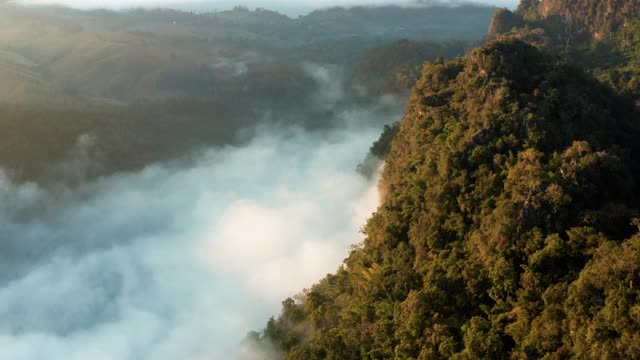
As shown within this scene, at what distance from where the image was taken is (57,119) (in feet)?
275

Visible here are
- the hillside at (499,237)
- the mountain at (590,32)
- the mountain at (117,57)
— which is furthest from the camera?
the mountain at (117,57)

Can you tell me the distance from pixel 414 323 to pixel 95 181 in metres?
66.0

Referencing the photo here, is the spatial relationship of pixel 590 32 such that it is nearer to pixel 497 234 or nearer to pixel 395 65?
pixel 395 65

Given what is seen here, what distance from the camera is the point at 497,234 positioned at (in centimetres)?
2584

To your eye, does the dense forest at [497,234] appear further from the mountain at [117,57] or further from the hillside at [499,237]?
the mountain at [117,57]

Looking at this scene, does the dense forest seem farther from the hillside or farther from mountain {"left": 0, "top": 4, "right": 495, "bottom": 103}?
mountain {"left": 0, "top": 4, "right": 495, "bottom": 103}

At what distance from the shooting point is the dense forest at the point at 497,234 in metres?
21.6

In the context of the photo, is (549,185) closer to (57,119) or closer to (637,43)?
(637,43)

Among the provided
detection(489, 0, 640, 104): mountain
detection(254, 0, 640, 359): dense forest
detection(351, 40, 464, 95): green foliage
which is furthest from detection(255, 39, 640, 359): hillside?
detection(351, 40, 464, 95): green foliage

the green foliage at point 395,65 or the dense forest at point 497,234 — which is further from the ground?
the green foliage at point 395,65

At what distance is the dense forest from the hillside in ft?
0.22

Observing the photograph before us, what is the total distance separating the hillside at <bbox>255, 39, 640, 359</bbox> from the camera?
70.7ft

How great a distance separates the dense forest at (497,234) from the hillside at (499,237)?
0.22 feet

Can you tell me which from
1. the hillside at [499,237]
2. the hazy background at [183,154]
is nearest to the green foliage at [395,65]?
the hazy background at [183,154]
